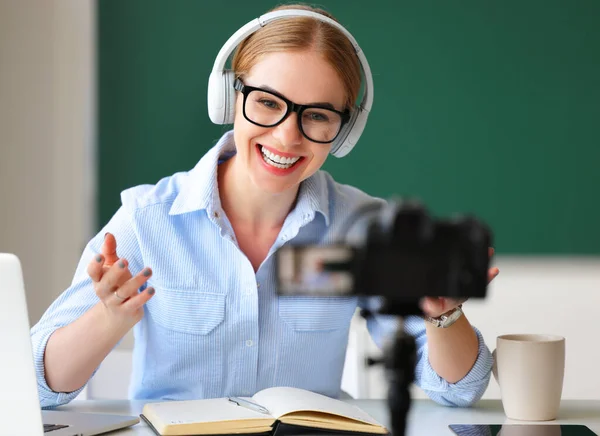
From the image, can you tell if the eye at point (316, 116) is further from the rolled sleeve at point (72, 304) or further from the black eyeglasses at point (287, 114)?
the rolled sleeve at point (72, 304)

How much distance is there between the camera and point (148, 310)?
1604 millimetres

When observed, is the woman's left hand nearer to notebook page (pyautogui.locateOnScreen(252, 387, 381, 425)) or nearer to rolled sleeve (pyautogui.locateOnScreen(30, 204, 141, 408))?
notebook page (pyautogui.locateOnScreen(252, 387, 381, 425))

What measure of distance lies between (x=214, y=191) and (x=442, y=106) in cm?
171

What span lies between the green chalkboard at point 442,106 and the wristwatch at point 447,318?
5.81 ft

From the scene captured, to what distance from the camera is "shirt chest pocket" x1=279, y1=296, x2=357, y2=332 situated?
5.29 feet

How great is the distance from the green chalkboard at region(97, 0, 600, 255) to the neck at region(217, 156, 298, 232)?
4.67 feet

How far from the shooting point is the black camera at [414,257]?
2.52 ft

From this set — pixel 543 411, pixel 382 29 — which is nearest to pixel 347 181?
pixel 382 29

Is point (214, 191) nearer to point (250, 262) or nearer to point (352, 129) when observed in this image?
point (250, 262)

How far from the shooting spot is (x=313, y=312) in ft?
5.33

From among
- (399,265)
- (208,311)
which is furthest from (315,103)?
(399,265)

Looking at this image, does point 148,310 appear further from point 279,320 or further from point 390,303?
point 390,303

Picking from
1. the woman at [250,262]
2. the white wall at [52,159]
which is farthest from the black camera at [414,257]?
the white wall at [52,159]

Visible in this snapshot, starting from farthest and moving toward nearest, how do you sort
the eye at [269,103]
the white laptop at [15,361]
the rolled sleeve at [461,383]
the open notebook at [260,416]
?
the eye at [269,103]
the rolled sleeve at [461,383]
the open notebook at [260,416]
the white laptop at [15,361]
